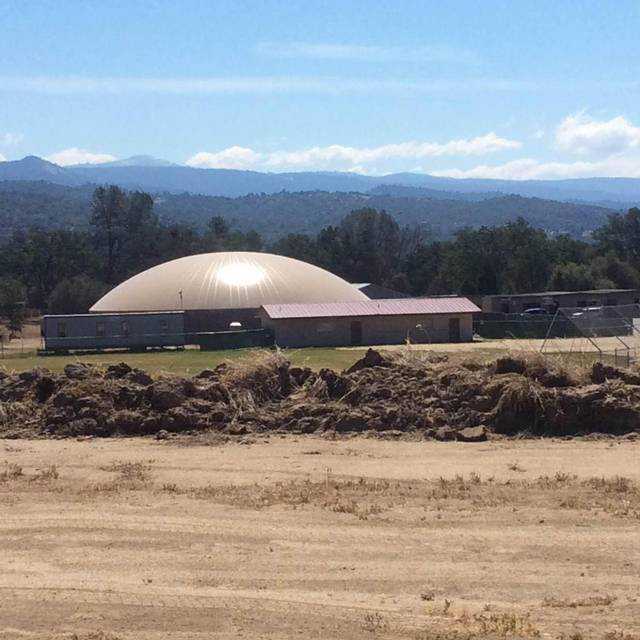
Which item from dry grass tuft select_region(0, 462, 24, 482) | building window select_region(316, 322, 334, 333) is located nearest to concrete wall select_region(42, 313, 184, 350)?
building window select_region(316, 322, 334, 333)

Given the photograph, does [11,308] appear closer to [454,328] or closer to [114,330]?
[114,330]

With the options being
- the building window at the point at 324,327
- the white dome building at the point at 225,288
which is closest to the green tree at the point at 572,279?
the white dome building at the point at 225,288

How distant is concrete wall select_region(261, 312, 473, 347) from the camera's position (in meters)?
74.2

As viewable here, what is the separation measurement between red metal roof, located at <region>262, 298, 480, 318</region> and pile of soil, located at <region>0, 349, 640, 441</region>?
143ft

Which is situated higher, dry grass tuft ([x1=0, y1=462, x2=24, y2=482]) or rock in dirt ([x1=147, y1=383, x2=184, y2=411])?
rock in dirt ([x1=147, y1=383, x2=184, y2=411])

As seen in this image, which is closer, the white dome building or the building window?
the building window

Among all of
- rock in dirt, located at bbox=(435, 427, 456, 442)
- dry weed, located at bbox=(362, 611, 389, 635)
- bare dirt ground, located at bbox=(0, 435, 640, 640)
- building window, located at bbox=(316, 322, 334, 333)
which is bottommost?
building window, located at bbox=(316, 322, 334, 333)

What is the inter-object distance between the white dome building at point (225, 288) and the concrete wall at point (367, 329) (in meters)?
6.15

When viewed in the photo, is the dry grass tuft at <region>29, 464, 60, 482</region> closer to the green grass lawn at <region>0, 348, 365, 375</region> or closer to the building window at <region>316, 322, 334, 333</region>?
the green grass lawn at <region>0, 348, 365, 375</region>

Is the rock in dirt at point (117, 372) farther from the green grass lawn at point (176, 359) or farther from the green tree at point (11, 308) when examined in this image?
the green tree at point (11, 308)

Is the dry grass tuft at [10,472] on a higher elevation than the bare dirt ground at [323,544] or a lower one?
lower

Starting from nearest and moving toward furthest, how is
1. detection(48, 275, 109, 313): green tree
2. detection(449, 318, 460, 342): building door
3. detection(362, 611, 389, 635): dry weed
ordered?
detection(362, 611, 389, 635): dry weed
detection(449, 318, 460, 342): building door
detection(48, 275, 109, 313): green tree

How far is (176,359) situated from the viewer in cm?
6262

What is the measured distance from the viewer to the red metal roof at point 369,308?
75.1 m
